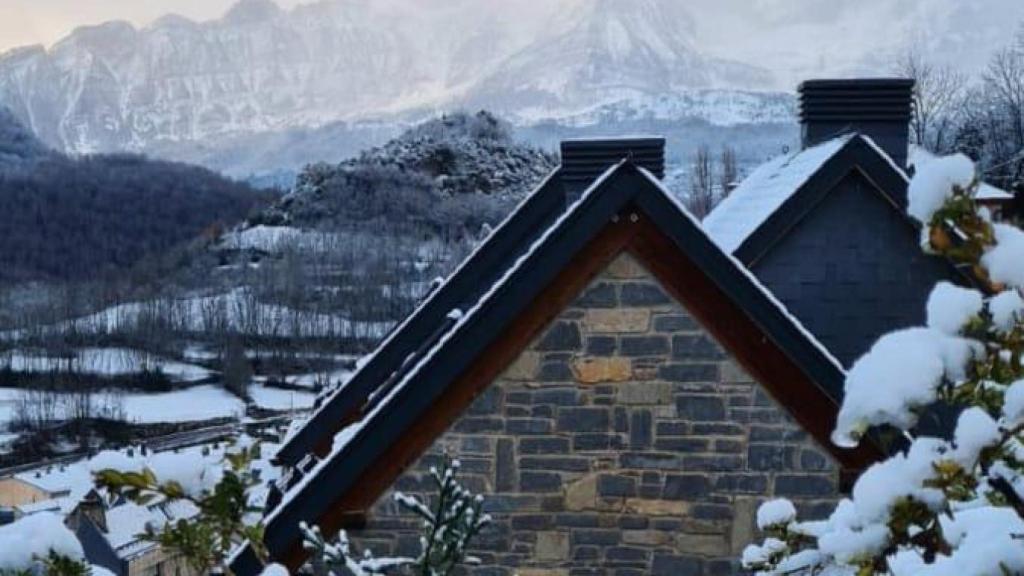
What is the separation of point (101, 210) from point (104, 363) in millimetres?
42594

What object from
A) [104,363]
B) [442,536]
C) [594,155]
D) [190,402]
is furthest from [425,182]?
[442,536]

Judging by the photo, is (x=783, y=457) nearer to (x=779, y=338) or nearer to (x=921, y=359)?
(x=779, y=338)

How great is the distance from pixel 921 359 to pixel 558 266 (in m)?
2.95

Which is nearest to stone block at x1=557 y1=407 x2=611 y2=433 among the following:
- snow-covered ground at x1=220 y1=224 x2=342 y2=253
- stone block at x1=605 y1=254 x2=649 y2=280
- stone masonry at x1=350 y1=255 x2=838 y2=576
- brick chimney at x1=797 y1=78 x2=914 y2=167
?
stone masonry at x1=350 y1=255 x2=838 y2=576

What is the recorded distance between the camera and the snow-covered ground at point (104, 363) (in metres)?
67.8

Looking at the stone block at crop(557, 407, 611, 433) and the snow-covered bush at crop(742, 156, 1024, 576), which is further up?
the snow-covered bush at crop(742, 156, 1024, 576)

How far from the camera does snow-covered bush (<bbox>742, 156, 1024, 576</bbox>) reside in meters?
1.45

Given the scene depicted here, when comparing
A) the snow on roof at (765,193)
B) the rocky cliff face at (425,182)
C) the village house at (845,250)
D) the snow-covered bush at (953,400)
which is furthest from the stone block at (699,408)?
the rocky cliff face at (425,182)

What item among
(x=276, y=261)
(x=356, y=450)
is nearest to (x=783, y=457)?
(x=356, y=450)

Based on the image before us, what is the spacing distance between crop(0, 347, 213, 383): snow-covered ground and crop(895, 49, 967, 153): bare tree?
162 feet

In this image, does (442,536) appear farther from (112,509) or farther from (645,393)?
(112,509)

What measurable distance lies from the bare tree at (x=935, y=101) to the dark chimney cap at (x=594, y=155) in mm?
26486

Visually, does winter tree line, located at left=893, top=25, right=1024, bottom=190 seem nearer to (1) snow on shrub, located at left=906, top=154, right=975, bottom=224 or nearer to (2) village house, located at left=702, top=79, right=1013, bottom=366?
(2) village house, located at left=702, top=79, right=1013, bottom=366

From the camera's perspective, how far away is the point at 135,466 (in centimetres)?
217
